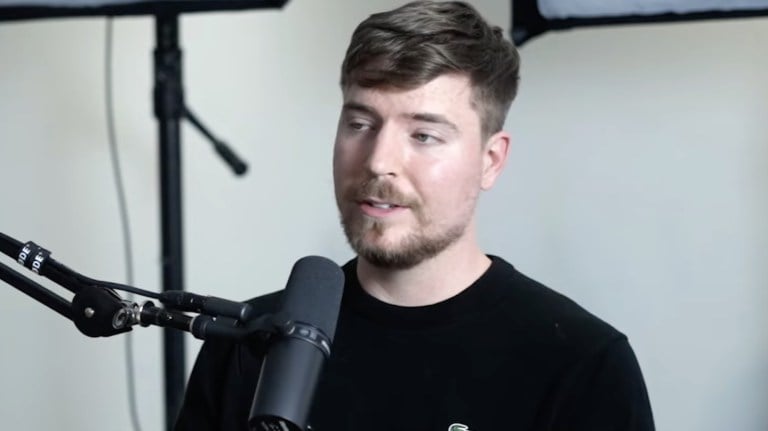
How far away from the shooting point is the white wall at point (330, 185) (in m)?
1.56

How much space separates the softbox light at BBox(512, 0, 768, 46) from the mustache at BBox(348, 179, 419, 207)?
0.34 meters

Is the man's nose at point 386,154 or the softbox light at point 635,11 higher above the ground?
the softbox light at point 635,11

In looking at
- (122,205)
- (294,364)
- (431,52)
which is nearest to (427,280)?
(431,52)

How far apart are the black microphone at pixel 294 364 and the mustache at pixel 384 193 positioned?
40 centimetres

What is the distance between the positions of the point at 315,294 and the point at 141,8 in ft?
2.33

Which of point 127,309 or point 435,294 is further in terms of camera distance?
point 435,294

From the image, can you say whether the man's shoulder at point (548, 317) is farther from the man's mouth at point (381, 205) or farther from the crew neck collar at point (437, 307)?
the man's mouth at point (381, 205)

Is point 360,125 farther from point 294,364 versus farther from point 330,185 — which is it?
point 330,185

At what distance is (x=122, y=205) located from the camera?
1.81m

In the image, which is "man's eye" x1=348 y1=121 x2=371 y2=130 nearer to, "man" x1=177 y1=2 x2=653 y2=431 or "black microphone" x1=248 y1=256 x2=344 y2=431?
"man" x1=177 y1=2 x2=653 y2=431

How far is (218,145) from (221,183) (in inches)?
13.5

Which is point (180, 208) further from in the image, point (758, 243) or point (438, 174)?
point (758, 243)

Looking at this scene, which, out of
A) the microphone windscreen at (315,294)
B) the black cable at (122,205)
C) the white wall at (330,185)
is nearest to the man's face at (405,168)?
the microphone windscreen at (315,294)

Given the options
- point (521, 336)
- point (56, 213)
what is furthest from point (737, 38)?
point (56, 213)
